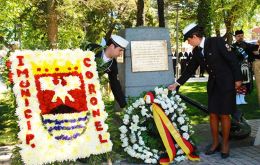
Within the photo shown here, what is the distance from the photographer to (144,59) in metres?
7.54

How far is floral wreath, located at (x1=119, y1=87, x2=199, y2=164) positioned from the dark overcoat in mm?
558

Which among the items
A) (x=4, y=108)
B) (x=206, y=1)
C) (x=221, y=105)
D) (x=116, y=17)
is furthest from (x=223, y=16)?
(x=221, y=105)

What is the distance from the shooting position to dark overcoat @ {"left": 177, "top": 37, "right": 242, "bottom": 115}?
250 inches

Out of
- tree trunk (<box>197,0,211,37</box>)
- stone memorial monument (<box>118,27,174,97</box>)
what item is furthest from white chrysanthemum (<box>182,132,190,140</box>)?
tree trunk (<box>197,0,211,37</box>)

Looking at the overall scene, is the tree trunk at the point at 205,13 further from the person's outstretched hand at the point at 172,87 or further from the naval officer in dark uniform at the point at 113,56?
the naval officer in dark uniform at the point at 113,56

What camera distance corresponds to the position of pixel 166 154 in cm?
635

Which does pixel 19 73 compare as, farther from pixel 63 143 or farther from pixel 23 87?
pixel 63 143

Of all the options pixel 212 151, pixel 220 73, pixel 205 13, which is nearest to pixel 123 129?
pixel 212 151

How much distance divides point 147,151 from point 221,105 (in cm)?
122

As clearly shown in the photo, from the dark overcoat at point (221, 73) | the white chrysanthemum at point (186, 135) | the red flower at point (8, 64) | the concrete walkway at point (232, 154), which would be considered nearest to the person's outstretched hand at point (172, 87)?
the dark overcoat at point (221, 73)

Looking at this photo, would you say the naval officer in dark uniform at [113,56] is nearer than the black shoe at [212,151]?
Yes

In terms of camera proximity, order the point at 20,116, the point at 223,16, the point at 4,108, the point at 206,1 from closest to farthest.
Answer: the point at 20,116 → the point at 4,108 → the point at 206,1 → the point at 223,16

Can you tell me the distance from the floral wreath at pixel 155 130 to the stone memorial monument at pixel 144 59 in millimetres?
1032

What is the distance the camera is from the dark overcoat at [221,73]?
6.34m
